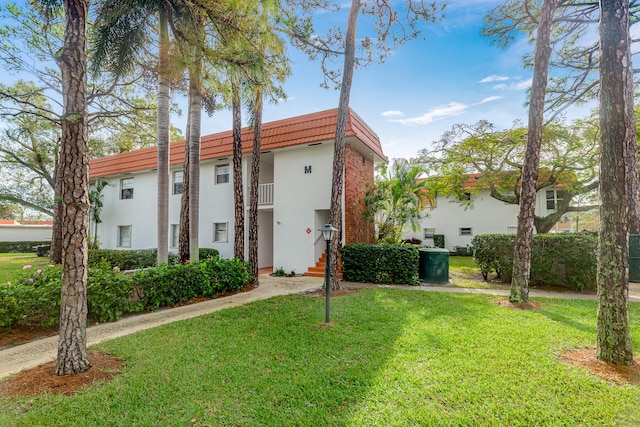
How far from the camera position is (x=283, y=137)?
11867 mm

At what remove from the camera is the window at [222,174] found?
13.9 meters

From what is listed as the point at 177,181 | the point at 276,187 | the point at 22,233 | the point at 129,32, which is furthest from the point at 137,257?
the point at 22,233

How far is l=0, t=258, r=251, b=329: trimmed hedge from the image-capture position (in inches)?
195

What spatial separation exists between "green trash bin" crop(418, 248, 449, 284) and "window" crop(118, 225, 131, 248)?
1617 cm

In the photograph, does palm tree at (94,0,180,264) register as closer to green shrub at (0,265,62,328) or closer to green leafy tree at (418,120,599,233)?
green shrub at (0,265,62,328)

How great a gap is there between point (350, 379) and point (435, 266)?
7.38 m

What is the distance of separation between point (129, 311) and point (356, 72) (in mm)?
9190

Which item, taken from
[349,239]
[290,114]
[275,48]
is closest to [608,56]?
[275,48]

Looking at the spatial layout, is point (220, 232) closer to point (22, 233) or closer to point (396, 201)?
point (396, 201)

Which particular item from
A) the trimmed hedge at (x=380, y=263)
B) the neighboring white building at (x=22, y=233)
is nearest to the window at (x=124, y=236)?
the trimmed hedge at (x=380, y=263)

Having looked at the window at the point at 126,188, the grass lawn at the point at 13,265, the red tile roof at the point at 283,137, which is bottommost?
the grass lawn at the point at 13,265

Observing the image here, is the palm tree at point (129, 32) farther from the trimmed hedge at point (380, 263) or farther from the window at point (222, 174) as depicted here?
the trimmed hedge at point (380, 263)

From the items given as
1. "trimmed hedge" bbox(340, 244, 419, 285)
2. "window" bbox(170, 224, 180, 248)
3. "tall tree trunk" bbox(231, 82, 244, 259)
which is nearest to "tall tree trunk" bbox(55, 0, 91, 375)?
"tall tree trunk" bbox(231, 82, 244, 259)

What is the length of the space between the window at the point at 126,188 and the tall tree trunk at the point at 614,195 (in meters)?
19.5
